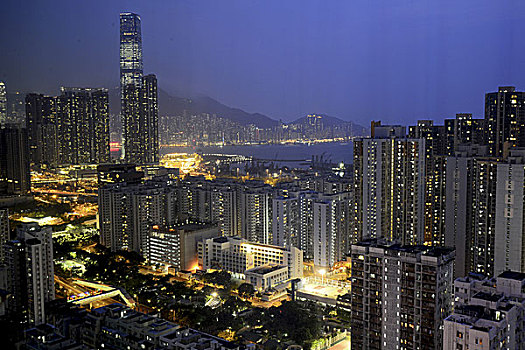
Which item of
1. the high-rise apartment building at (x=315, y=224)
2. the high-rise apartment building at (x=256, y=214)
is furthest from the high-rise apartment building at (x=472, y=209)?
the high-rise apartment building at (x=256, y=214)

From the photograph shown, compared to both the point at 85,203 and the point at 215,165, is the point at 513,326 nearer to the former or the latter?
the point at 85,203

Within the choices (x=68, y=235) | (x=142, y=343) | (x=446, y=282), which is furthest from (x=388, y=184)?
(x=68, y=235)

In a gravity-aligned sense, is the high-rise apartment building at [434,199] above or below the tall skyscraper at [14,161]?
below

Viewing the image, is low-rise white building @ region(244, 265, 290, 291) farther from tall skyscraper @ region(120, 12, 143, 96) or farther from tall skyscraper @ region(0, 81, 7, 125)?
tall skyscraper @ region(120, 12, 143, 96)

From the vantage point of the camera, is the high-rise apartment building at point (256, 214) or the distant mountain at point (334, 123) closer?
the high-rise apartment building at point (256, 214)

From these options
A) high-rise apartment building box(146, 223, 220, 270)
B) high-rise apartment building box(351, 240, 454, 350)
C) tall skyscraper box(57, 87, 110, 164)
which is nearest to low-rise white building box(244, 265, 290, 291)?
high-rise apartment building box(146, 223, 220, 270)

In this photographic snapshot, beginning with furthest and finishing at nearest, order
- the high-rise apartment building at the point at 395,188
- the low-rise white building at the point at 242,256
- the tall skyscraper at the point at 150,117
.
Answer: the tall skyscraper at the point at 150,117
the low-rise white building at the point at 242,256
the high-rise apartment building at the point at 395,188

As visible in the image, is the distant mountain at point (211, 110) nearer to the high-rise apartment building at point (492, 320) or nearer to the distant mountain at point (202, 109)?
the distant mountain at point (202, 109)
